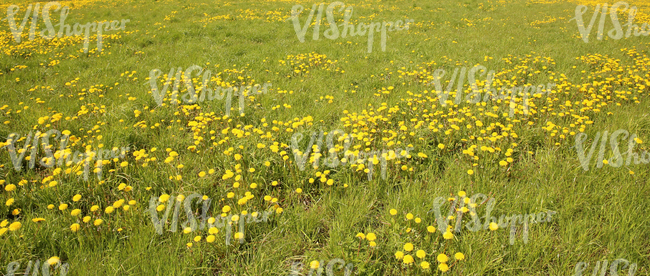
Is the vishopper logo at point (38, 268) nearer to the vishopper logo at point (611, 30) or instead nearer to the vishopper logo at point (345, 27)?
the vishopper logo at point (345, 27)

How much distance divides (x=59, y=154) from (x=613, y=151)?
6331mm

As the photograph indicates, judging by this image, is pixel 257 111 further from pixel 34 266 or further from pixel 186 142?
pixel 34 266

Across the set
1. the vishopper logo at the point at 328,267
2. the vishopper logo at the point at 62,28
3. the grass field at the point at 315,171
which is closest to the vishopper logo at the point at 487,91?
the grass field at the point at 315,171

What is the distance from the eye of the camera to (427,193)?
9.56ft

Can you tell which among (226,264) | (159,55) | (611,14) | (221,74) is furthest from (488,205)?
(611,14)

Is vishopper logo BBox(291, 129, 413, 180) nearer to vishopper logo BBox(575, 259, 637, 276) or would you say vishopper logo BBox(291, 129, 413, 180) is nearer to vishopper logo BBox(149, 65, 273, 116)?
vishopper logo BBox(149, 65, 273, 116)

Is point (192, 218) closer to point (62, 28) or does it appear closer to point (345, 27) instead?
point (345, 27)

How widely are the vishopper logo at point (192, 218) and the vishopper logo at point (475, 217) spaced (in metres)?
1.49

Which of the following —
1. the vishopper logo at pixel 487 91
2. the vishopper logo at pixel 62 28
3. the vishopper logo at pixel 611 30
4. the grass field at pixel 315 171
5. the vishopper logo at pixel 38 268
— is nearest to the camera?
the vishopper logo at pixel 38 268

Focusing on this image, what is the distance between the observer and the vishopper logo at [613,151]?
3238 mm

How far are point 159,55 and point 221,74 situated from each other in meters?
2.56

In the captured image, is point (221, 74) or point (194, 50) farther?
point (194, 50)

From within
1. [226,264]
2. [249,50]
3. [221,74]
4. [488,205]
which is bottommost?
[226,264]

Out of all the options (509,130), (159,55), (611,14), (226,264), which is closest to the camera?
(226,264)
